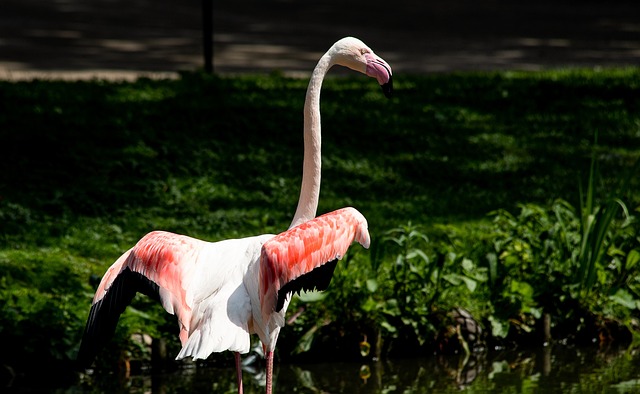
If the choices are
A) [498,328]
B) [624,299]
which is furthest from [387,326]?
[624,299]

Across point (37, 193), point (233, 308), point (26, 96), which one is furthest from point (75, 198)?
point (233, 308)

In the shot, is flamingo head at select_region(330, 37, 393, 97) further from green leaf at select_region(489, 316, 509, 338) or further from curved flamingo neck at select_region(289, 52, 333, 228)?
green leaf at select_region(489, 316, 509, 338)

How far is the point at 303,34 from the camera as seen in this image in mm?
15352

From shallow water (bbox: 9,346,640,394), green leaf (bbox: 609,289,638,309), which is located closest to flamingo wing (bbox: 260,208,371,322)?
shallow water (bbox: 9,346,640,394)

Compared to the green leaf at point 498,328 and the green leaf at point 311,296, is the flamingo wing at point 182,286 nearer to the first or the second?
the green leaf at point 311,296

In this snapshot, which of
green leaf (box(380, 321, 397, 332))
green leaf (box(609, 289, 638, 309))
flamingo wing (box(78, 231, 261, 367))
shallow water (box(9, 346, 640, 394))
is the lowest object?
shallow water (box(9, 346, 640, 394))

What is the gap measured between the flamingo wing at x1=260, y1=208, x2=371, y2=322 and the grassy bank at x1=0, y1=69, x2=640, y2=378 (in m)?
1.90

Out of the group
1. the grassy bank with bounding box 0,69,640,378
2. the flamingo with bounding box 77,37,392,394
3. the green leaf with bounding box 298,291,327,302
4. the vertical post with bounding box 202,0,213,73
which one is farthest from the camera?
the vertical post with bounding box 202,0,213,73

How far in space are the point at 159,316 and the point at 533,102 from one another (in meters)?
5.75

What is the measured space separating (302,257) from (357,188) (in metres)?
4.41

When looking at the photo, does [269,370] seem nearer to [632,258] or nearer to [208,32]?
[632,258]

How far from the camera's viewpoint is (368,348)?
6.66 m

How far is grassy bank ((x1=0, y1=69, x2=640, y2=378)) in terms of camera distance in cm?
676

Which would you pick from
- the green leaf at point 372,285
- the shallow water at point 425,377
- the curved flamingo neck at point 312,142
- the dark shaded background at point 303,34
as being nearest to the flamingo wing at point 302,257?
the curved flamingo neck at point 312,142
